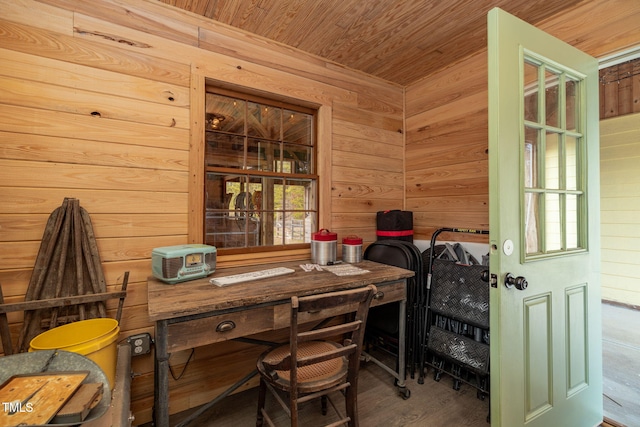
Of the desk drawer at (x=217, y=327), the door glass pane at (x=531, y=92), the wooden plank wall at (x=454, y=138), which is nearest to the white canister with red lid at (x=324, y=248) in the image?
the desk drawer at (x=217, y=327)

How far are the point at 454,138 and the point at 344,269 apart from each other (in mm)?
1561

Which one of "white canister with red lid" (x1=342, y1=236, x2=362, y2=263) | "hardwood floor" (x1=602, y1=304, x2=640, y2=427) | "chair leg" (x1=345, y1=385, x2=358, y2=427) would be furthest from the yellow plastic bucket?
"hardwood floor" (x1=602, y1=304, x2=640, y2=427)

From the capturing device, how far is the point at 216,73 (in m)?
1.99

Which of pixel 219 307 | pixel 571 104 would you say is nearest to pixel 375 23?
pixel 571 104

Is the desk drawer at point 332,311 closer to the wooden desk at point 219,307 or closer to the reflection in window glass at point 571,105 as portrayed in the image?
the wooden desk at point 219,307

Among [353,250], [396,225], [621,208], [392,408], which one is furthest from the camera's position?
[621,208]

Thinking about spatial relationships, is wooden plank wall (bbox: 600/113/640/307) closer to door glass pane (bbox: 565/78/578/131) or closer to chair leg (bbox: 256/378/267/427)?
door glass pane (bbox: 565/78/578/131)

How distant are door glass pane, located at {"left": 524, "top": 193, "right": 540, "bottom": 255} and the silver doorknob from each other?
0.18m

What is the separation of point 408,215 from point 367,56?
4.70 feet

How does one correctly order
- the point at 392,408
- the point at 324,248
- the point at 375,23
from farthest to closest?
the point at 324,248, the point at 375,23, the point at 392,408

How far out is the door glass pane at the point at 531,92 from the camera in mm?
1455

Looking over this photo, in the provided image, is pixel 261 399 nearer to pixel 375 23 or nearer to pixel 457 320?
pixel 457 320

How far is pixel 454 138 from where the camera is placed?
2.50 metres

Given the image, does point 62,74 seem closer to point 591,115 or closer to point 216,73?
point 216,73
